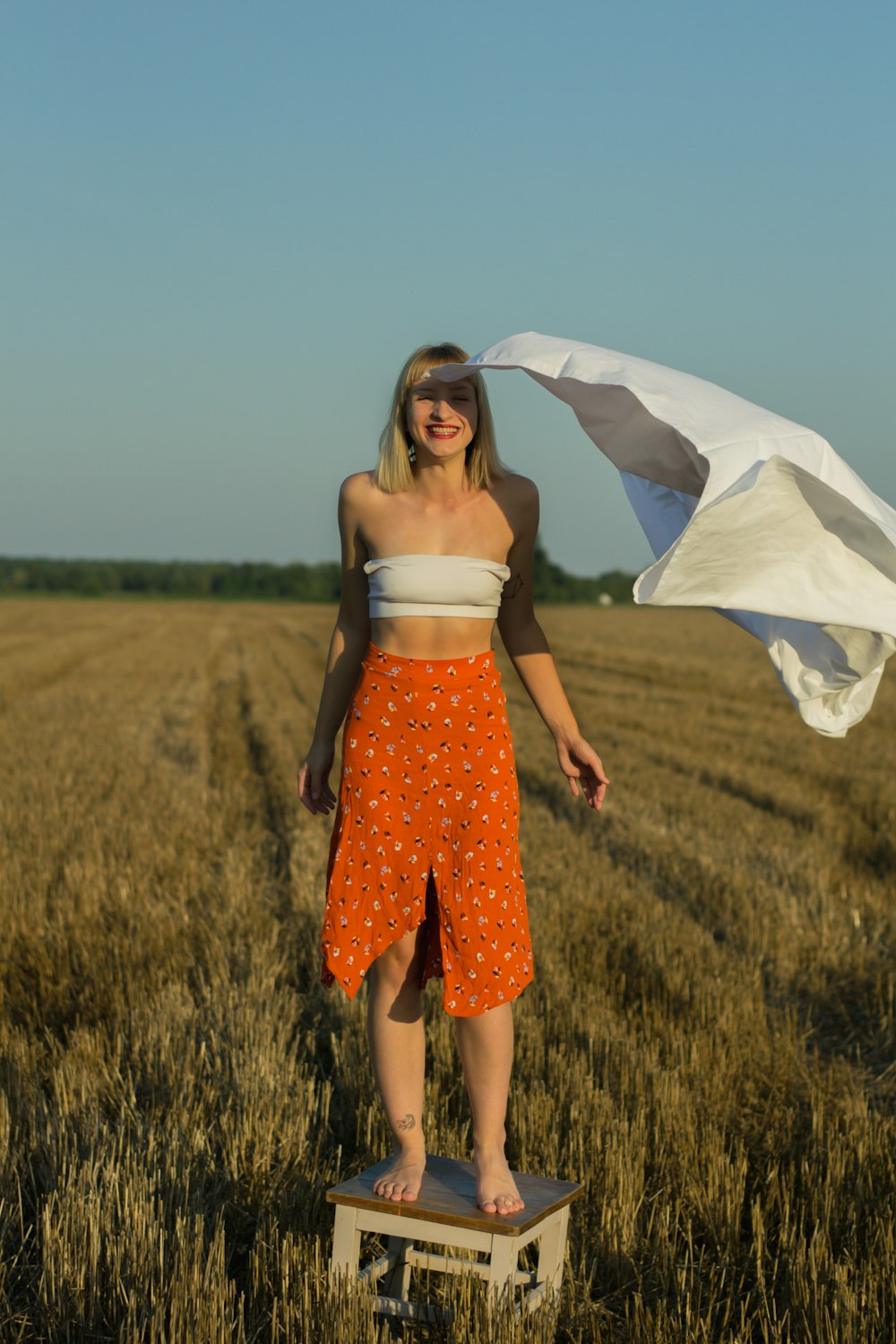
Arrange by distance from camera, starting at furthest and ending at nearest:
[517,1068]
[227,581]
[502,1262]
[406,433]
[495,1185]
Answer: [227,581] → [517,1068] → [406,433] → [495,1185] → [502,1262]

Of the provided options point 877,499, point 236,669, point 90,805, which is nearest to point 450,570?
point 877,499

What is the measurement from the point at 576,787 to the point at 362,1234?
133 cm

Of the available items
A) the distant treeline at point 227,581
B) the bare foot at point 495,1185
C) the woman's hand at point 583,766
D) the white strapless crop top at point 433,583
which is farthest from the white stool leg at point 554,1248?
the distant treeline at point 227,581

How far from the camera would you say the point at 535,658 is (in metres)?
3.37

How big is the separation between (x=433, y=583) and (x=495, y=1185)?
54.9 inches

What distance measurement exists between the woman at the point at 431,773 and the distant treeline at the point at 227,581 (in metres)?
93.2

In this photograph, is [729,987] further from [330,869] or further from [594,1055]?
[330,869]

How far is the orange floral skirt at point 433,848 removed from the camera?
3.01 m

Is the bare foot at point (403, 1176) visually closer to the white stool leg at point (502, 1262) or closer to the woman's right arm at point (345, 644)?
the white stool leg at point (502, 1262)

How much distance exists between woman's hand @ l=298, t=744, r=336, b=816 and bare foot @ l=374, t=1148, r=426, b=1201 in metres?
0.87

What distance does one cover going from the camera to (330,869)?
309 centimetres

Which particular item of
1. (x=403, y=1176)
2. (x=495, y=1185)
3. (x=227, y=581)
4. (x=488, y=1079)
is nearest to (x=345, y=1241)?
(x=403, y=1176)

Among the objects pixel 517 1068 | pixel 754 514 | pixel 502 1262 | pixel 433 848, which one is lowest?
pixel 517 1068

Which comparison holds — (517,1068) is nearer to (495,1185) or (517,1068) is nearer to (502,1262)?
(495,1185)
